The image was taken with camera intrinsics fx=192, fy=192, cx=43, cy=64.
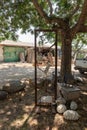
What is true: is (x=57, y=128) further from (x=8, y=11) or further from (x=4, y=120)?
(x=8, y=11)

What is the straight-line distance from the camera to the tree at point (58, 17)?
8.81m

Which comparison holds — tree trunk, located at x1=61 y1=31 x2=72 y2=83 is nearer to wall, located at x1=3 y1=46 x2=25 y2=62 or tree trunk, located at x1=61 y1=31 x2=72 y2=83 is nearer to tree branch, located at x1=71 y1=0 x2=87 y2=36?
tree branch, located at x1=71 y1=0 x2=87 y2=36

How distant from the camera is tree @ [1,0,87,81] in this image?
8.81 metres

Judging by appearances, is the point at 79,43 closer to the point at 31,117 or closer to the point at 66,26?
the point at 66,26

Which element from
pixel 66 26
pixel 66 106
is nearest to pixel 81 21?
pixel 66 26

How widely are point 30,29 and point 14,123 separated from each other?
8.27m

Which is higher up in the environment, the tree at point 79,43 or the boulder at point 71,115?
the tree at point 79,43

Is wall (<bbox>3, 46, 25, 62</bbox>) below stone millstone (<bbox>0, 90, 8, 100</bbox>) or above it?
above

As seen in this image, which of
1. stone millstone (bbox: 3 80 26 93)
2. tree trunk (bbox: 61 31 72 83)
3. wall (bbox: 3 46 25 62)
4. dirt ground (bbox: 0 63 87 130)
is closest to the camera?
dirt ground (bbox: 0 63 87 130)

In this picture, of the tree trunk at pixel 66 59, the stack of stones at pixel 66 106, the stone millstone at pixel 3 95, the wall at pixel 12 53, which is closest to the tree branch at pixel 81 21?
the tree trunk at pixel 66 59

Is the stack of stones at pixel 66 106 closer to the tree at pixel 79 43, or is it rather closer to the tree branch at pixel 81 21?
the tree branch at pixel 81 21

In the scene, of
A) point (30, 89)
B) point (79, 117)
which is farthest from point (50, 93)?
point (79, 117)

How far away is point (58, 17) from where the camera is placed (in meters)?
9.43

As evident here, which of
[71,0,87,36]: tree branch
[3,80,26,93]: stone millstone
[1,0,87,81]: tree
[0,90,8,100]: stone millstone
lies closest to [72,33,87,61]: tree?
[1,0,87,81]: tree
